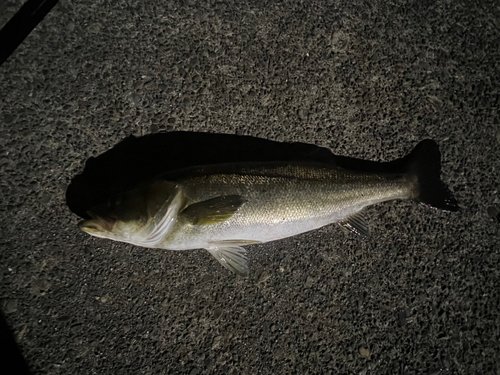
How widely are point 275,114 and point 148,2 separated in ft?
4.14

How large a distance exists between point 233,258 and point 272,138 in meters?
0.94

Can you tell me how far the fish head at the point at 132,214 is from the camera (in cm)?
193

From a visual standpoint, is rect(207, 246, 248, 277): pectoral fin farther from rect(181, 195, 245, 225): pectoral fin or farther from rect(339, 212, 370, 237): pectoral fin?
rect(339, 212, 370, 237): pectoral fin

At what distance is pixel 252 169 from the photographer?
211 cm

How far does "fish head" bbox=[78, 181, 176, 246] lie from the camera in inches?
76.1

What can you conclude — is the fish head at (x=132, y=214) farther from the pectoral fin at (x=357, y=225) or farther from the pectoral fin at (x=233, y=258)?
the pectoral fin at (x=357, y=225)

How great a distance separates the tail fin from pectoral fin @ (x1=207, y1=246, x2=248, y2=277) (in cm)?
139

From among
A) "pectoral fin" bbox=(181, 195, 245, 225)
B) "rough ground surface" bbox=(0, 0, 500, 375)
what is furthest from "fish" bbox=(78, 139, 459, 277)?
"rough ground surface" bbox=(0, 0, 500, 375)

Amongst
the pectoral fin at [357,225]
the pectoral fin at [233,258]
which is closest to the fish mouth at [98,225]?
the pectoral fin at [233,258]

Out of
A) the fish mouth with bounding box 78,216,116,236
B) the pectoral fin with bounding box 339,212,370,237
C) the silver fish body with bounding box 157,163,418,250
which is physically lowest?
the pectoral fin with bounding box 339,212,370,237

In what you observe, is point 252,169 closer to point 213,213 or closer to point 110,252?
point 213,213

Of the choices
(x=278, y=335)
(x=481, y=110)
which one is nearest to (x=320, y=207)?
(x=278, y=335)

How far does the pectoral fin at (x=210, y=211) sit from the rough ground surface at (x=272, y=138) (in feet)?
1.59

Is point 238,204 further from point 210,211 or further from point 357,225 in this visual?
point 357,225
